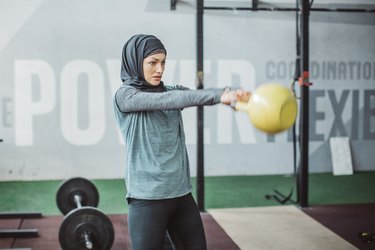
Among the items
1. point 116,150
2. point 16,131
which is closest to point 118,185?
point 116,150

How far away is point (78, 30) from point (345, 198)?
11.7 feet

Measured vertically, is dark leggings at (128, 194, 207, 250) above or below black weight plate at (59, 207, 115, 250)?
above

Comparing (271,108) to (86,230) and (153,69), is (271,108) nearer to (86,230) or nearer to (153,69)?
(153,69)

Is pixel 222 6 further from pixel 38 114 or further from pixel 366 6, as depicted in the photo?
pixel 38 114

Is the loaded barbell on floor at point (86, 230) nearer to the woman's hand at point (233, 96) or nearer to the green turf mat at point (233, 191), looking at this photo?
the green turf mat at point (233, 191)

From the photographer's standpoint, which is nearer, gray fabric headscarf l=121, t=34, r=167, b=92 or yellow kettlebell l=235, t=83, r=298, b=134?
yellow kettlebell l=235, t=83, r=298, b=134

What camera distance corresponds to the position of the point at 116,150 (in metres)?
6.28

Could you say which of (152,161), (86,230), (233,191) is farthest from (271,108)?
(233,191)

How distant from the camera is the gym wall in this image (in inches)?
238

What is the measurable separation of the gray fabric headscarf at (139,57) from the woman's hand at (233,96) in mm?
484

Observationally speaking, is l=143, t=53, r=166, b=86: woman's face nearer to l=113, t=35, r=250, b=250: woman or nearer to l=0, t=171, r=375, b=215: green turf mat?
l=113, t=35, r=250, b=250: woman

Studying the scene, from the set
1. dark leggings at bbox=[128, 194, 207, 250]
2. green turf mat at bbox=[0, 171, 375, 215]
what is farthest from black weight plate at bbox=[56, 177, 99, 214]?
dark leggings at bbox=[128, 194, 207, 250]

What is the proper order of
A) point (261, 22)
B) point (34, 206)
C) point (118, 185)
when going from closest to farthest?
point (34, 206), point (118, 185), point (261, 22)

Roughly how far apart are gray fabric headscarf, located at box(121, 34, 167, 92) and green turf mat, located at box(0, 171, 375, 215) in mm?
2883
